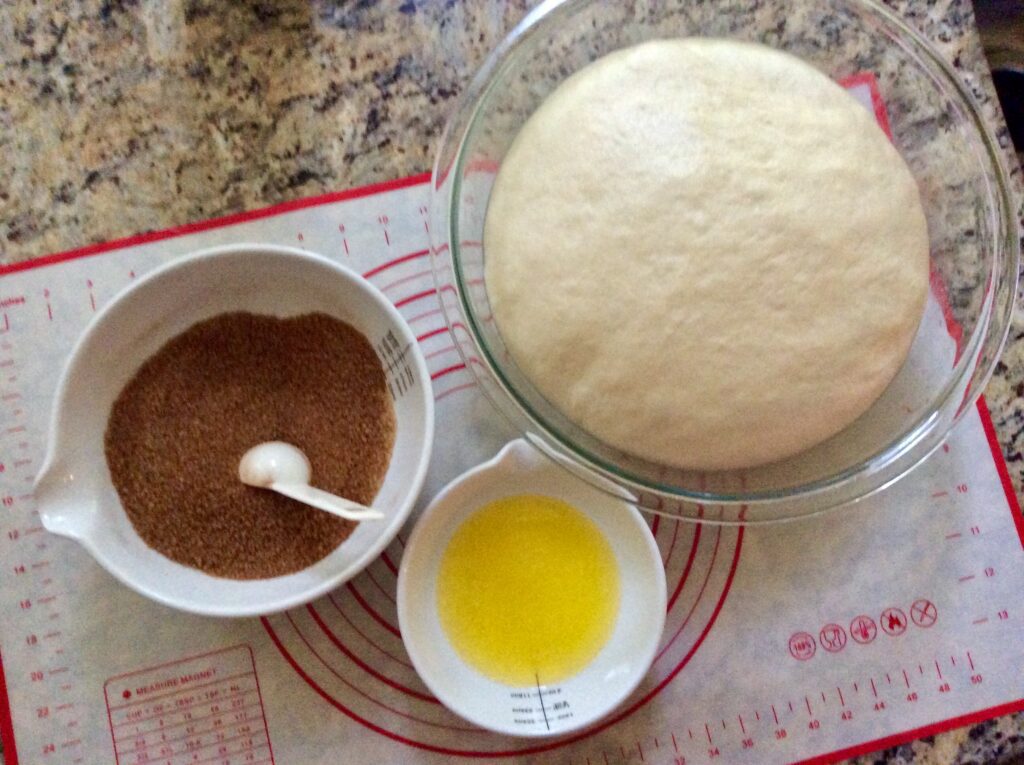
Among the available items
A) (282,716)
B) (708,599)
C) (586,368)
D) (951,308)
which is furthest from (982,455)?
(282,716)

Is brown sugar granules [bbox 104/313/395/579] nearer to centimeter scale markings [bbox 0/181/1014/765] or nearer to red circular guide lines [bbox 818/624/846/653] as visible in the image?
centimeter scale markings [bbox 0/181/1014/765]

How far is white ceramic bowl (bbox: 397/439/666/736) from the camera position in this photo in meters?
0.65

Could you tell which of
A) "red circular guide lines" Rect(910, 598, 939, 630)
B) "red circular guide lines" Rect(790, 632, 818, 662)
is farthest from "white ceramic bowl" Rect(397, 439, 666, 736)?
"red circular guide lines" Rect(910, 598, 939, 630)

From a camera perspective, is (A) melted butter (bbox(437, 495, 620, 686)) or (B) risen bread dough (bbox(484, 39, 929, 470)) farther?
(A) melted butter (bbox(437, 495, 620, 686))

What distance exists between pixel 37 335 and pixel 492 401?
1.43ft

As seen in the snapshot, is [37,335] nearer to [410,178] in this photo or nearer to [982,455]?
[410,178]

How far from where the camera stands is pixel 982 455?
0.75 metres

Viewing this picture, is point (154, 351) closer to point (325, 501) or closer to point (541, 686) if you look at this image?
point (325, 501)

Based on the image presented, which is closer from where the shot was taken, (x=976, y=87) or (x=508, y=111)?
(x=508, y=111)

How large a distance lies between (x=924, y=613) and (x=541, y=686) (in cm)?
37

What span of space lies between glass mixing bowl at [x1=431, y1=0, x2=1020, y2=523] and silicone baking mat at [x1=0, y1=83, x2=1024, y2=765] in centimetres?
8

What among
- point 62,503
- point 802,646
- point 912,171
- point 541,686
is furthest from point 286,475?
point 912,171

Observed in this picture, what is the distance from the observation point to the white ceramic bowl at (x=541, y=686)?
649 mm

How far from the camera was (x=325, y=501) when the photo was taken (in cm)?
61
